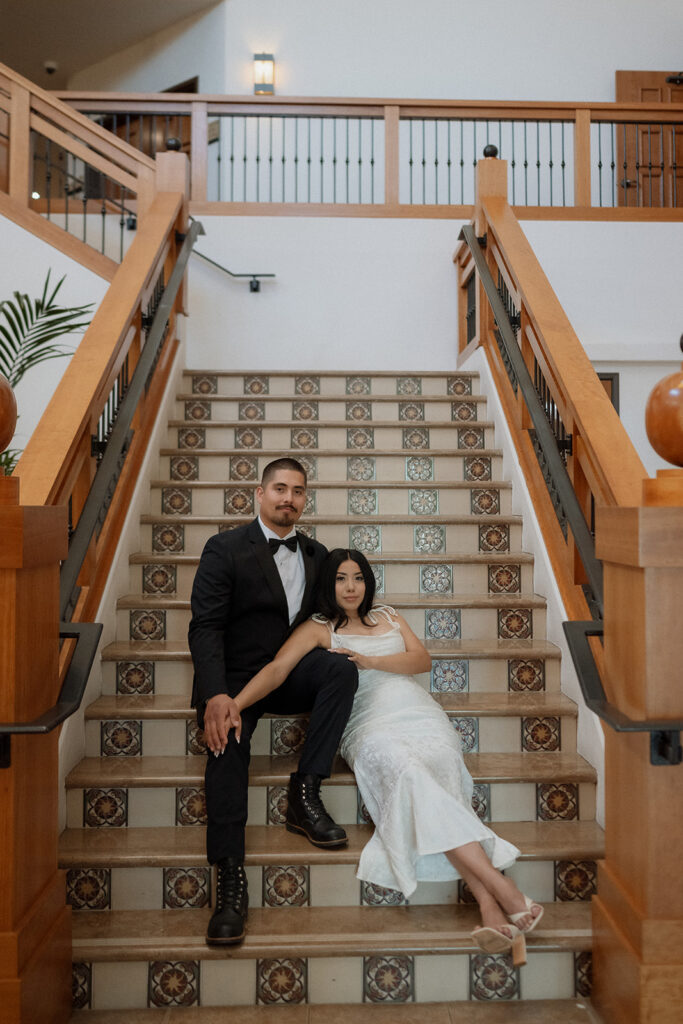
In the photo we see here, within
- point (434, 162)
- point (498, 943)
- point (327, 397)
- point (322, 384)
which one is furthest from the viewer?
point (434, 162)

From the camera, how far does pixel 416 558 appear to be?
328cm

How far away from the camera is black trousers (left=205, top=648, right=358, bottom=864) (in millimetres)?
2150

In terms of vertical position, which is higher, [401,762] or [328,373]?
[328,373]

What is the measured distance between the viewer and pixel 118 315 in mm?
3117

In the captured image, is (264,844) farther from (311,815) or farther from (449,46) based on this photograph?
(449,46)

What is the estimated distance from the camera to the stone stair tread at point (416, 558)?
3242 mm

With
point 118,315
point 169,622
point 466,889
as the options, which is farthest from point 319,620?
point 118,315

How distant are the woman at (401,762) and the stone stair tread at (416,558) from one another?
0.60m

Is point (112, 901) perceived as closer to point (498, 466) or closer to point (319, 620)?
point (319, 620)

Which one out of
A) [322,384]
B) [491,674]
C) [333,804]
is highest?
[322,384]

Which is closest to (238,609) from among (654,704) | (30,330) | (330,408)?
(654,704)

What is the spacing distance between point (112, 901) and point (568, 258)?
4.93 meters

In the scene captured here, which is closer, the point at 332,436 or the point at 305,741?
the point at 305,741

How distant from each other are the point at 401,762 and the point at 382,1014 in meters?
0.60
